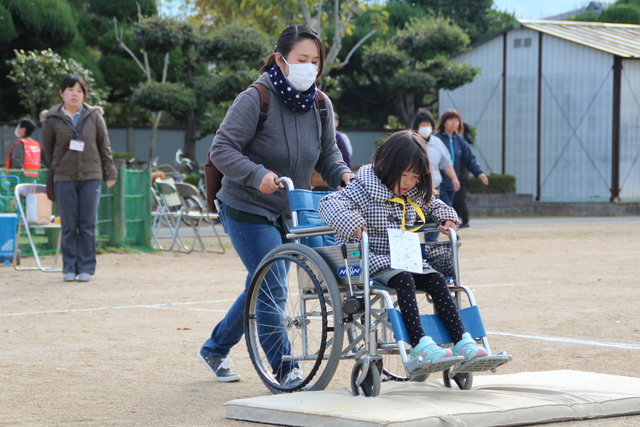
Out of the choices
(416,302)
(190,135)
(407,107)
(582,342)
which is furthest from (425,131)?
(407,107)

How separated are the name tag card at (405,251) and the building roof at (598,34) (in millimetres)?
21723

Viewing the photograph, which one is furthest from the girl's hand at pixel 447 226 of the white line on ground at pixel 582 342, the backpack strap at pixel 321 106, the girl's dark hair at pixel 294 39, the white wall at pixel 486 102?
the white wall at pixel 486 102

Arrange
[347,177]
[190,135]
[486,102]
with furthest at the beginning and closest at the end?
Answer: 1. [486,102]
2. [190,135]
3. [347,177]

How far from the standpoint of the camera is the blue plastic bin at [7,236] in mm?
11039

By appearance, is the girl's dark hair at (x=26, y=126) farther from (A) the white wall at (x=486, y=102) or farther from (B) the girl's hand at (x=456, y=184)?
(A) the white wall at (x=486, y=102)

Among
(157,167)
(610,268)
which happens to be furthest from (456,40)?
(610,268)

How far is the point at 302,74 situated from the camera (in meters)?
4.68

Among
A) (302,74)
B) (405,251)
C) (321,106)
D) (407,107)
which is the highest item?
(407,107)

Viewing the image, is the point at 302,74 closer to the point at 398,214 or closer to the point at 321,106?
the point at 321,106

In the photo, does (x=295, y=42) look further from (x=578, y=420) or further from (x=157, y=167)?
(x=157, y=167)

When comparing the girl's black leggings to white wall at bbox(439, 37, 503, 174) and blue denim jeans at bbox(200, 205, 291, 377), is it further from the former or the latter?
white wall at bbox(439, 37, 503, 174)

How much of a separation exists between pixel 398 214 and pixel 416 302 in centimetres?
49

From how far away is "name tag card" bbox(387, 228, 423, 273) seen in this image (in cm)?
424

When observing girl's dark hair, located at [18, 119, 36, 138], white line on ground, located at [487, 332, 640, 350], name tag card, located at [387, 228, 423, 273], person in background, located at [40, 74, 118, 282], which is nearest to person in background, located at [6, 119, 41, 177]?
girl's dark hair, located at [18, 119, 36, 138]
